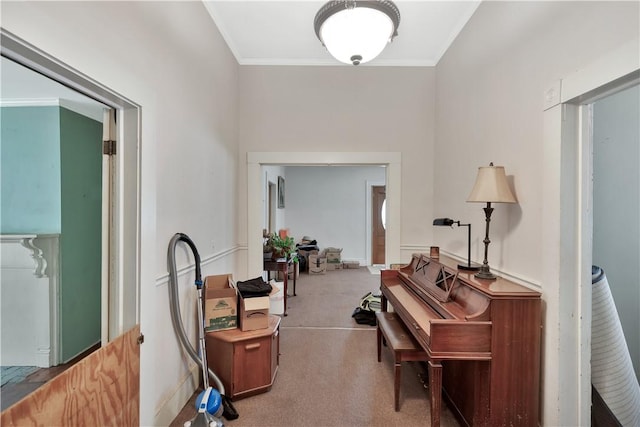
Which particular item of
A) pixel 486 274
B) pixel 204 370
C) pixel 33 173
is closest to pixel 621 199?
pixel 486 274

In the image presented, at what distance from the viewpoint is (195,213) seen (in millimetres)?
2191

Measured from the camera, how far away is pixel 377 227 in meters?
7.21

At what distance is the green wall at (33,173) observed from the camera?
7.29 ft

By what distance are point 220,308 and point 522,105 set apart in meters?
2.46

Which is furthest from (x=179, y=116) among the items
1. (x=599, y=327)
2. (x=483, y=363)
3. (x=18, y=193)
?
(x=599, y=327)

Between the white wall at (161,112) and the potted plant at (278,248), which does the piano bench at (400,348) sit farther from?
the potted plant at (278,248)

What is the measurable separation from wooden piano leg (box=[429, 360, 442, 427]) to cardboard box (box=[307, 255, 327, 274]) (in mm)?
4672

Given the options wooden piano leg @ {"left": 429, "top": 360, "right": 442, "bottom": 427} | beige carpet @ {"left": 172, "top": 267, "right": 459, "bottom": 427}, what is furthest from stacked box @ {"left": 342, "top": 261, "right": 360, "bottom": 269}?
wooden piano leg @ {"left": 429, "top": 360, "right": 442, "bottom": 427}

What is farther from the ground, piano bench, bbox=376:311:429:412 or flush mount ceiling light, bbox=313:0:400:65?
flush mount ceiling light, bbox=313:0:400:65

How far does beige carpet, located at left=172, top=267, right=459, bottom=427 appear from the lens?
1.91 meters

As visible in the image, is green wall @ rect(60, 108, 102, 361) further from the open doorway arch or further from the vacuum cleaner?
the open doorway arch

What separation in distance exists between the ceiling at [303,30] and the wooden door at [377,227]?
4197 millimetres

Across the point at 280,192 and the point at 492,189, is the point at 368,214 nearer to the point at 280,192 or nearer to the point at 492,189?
the point at 280,192

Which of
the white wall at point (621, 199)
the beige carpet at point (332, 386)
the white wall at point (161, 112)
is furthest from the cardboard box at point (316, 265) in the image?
the white wall at point (621, 199)
